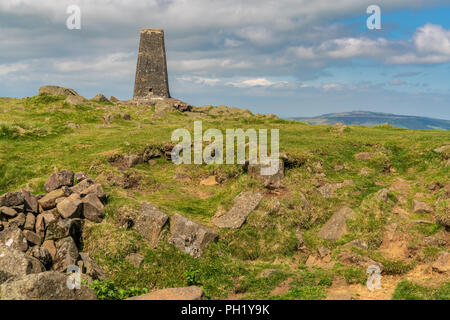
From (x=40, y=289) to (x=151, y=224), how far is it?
240 inches

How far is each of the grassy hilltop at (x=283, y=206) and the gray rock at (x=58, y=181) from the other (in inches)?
45.8

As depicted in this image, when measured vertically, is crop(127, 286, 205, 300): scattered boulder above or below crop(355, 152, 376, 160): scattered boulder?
below

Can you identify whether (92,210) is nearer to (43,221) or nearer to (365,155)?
(43,221)

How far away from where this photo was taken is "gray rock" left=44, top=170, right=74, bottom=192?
16.2 metres

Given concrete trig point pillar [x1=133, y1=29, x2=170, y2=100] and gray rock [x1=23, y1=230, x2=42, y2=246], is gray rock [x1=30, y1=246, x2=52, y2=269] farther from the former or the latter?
concrete trig point pillar [x1=133, y1=29, x2=170, y2=100]

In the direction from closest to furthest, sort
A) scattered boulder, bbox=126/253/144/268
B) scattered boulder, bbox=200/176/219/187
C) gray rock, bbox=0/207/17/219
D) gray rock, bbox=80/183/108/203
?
1. gray rock, bbox=0/207/17/219
2. scattered boulder, bbox=126/253/144/268
3. gray rock, bbox=80/183/108/203
4. scattered boulder, bbox=200/176/219/187

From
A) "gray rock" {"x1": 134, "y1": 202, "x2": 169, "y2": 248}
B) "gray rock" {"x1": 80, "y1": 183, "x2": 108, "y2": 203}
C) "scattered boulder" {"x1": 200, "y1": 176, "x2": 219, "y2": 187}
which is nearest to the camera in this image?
"gray rock" {"x1": 134, "y1": 202, "x2": 169, "y2": 248}

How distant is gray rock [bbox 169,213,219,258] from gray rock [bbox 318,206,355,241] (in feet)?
15.6

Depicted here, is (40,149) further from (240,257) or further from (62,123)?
(240,257)

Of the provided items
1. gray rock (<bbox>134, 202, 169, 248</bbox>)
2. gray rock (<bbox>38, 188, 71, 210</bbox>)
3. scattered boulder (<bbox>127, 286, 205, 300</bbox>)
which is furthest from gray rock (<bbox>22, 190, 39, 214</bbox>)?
scattered boulder (<bbox>127, 286, 205, 300</bbox>)

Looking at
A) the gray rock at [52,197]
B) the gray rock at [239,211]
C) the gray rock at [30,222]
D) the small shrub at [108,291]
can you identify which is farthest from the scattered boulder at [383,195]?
the gray rock at [30,222]

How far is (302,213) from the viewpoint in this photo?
1677 cm

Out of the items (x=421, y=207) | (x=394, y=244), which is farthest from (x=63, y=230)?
(x=421, y=207)

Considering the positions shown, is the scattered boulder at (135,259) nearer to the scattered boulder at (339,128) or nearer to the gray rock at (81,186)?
the gray rock at (81,186)
